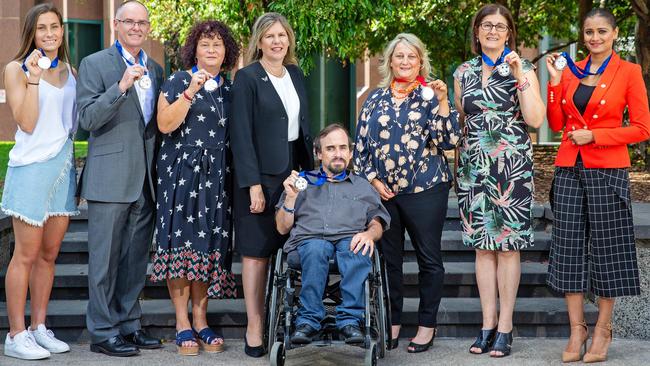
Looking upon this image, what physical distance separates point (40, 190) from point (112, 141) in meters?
0.52

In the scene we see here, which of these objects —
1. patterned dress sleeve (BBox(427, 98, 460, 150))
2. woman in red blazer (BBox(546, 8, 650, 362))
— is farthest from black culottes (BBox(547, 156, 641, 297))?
patterned dress sleeve (BBox(427, 98, 460, 150))

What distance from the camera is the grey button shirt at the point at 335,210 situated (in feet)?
18.7

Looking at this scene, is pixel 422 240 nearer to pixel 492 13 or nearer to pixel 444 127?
pixel 444 127

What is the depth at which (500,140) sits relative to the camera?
19.1 feet

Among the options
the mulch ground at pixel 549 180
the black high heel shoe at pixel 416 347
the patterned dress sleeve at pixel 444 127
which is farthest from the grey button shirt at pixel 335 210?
the mulch ground at pixel 549 180

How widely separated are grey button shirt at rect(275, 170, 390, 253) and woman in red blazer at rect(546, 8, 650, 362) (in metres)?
1.11

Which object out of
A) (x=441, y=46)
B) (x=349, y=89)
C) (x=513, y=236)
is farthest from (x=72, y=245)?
(x=349, y=89)

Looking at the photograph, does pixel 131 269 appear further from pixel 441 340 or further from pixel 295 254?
pixel 441 340

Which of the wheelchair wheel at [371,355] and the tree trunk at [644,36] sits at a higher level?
the tree trunk at [644,36]

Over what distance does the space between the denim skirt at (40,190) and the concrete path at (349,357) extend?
902 millimetres

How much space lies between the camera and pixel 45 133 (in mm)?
5797

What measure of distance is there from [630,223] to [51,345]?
3.64m

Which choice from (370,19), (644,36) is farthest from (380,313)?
(644,36)

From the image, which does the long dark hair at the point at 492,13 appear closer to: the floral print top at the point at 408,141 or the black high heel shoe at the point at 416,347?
the floral print top at the point at 408,141
